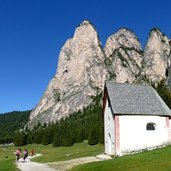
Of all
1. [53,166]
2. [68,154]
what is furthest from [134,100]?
[53,166]

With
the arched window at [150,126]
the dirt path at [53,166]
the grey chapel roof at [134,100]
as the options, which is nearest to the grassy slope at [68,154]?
the dirt path at [53,166]

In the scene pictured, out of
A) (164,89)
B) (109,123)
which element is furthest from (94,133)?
(109,123)

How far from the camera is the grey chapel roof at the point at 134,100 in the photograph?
144 feet

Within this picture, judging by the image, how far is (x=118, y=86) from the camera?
4775cm

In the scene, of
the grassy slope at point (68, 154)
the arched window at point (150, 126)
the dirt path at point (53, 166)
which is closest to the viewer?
the dirt path at point (53, 166)

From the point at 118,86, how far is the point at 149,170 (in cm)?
2489

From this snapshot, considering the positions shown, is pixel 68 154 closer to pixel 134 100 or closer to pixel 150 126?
pixel 134 100

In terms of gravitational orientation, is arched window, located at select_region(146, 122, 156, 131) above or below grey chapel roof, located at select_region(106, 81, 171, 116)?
below

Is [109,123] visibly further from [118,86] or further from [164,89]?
[164,89]

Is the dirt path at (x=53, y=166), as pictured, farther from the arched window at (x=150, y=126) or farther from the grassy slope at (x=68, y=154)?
the arched window at (x=150, y=126)

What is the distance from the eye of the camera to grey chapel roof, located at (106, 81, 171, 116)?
144ft

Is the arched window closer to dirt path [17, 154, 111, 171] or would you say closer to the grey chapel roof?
the grey chapel roof

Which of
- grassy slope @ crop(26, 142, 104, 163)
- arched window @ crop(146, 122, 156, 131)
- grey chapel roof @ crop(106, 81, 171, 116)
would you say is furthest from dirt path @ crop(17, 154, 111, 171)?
arched window @ crop(146, 122, 156, 131)

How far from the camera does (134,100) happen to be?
45688mm
